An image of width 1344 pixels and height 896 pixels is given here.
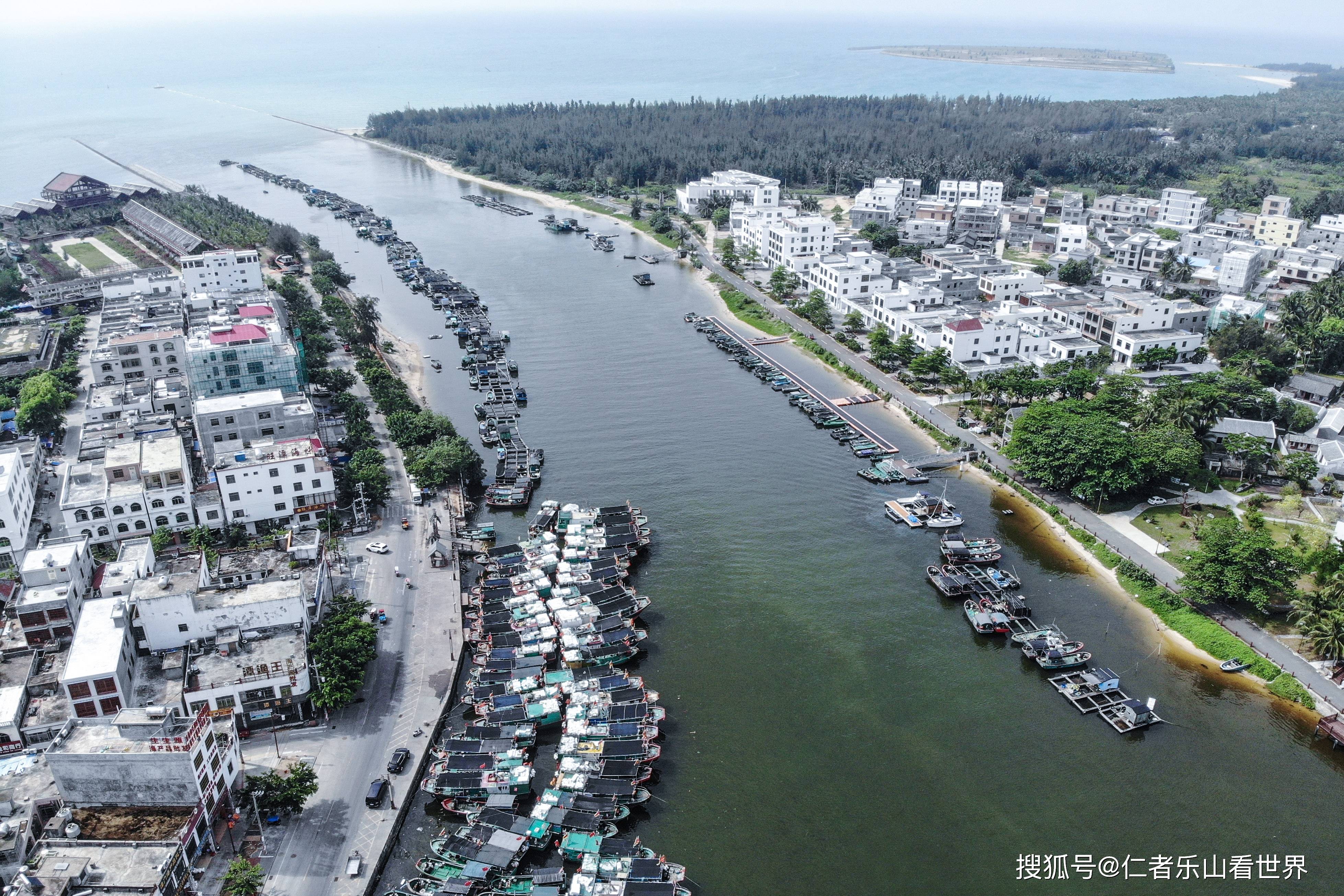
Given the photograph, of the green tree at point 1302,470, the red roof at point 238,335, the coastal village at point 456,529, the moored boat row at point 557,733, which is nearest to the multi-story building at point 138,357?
the coastal village at point 456,529

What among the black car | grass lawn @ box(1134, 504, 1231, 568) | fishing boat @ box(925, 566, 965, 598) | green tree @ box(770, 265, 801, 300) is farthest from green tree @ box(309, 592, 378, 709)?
green tree @ box(770, 265, 801, 300)

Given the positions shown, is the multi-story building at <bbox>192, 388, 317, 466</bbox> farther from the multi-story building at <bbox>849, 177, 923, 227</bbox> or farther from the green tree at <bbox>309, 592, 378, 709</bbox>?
the multi-story building at <bbox>849, 177, 923, 227</bbox>

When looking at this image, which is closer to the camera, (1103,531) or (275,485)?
(275,485)

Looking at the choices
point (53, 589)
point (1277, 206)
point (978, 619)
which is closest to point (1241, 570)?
point (978, 619)

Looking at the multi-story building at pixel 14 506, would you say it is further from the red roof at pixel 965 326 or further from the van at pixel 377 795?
the red roof at pixel 965 326

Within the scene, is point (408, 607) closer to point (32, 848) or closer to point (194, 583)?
point (194, 583)

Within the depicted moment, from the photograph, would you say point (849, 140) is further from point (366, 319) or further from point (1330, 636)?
point (1330, 636)
